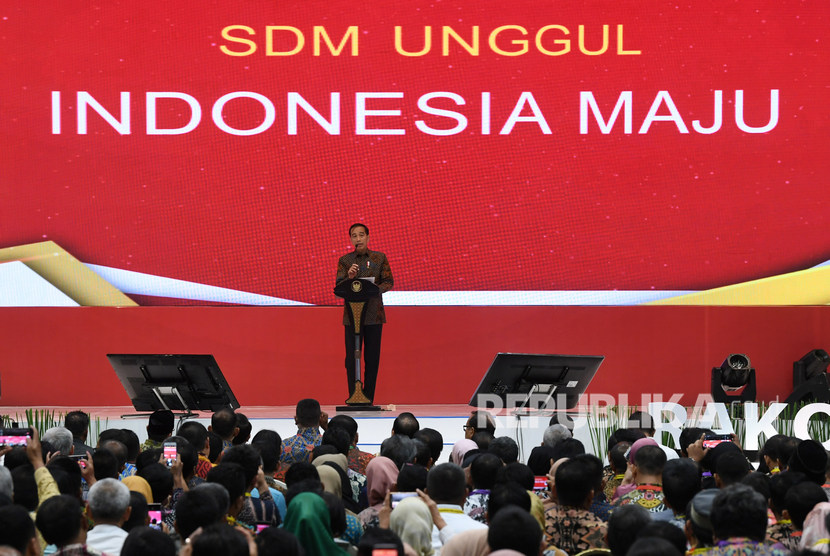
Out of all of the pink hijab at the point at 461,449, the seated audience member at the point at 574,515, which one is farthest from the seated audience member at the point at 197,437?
the seated audience member at the point at 574,515

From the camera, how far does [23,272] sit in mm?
9867

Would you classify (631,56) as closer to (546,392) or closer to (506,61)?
(506,61)

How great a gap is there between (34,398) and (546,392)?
15.2 feet

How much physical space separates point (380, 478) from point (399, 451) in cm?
35

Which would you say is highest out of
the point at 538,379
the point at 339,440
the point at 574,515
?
the point at 538,379

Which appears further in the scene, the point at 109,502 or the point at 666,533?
the point at 109,502

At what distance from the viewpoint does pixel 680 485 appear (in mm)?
4051

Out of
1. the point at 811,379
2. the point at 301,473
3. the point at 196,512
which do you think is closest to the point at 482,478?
the point at 301,473

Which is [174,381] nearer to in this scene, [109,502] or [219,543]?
[109,502]

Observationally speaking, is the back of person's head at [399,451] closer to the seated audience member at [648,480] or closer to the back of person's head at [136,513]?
the seated audience member at [648,480]

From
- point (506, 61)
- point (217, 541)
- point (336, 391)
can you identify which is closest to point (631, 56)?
point (506, 61)

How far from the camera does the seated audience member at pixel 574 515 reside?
390 cm

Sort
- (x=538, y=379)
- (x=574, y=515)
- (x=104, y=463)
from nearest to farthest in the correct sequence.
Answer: (x=574, y=515) < (x=104, y=463) < (x=538, y=379)

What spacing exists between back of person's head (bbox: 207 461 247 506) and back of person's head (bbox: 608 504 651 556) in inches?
50.5
